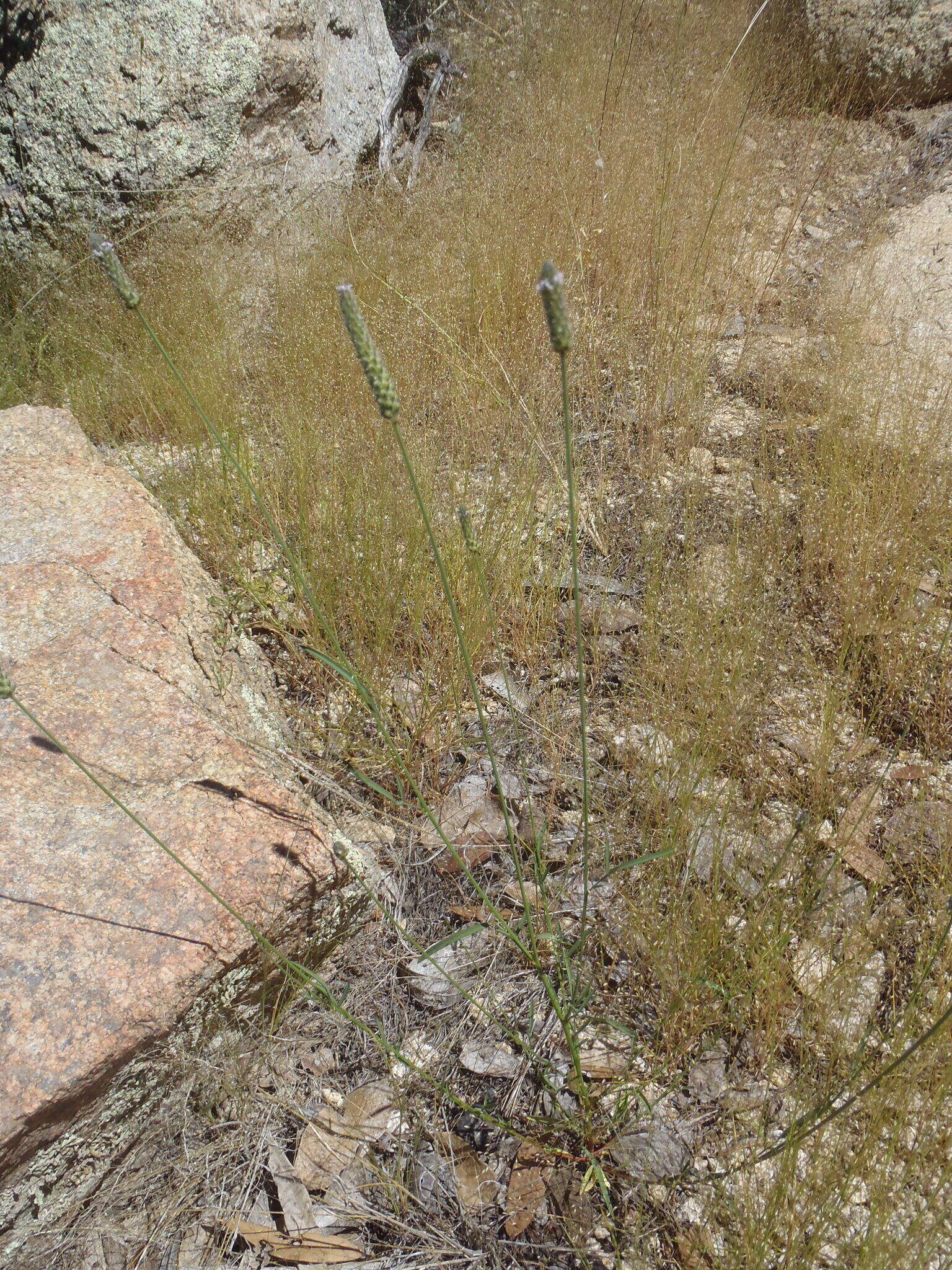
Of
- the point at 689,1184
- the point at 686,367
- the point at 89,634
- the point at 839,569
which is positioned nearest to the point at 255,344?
the point at 686,367

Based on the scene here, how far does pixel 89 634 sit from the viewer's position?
167cm

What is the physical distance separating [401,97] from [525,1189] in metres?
5.21

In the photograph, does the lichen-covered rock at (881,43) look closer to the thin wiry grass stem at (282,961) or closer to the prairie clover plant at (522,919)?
the prairie clover plant at (522,919)

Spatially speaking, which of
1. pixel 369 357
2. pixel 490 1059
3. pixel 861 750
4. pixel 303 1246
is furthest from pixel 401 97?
pixel 303 1246

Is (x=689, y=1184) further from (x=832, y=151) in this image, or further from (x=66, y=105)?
(x=832, y=151)

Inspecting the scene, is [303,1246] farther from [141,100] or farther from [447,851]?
[141,100]

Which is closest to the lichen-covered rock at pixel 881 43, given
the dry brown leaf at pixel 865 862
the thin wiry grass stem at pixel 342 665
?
the thin wiry grass stem at pixel 342 665

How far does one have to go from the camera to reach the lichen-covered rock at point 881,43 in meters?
4.19

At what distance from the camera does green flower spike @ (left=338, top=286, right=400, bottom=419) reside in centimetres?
90

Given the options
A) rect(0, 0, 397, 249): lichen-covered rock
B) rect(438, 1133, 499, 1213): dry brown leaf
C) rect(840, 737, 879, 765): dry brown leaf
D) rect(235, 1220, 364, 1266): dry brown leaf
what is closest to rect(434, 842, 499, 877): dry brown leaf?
rect(438, 1133, 499, 1213): dry brown leaf

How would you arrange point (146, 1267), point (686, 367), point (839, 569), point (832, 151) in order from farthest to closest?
1. point (832, 151)
2. point (686, 367)
3. point (839, 569)
4. point (146, 1267)

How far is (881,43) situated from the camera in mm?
4285

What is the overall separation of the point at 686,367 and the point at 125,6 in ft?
8.71

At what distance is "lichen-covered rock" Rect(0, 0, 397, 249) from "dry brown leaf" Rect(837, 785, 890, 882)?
3597 millimetres
